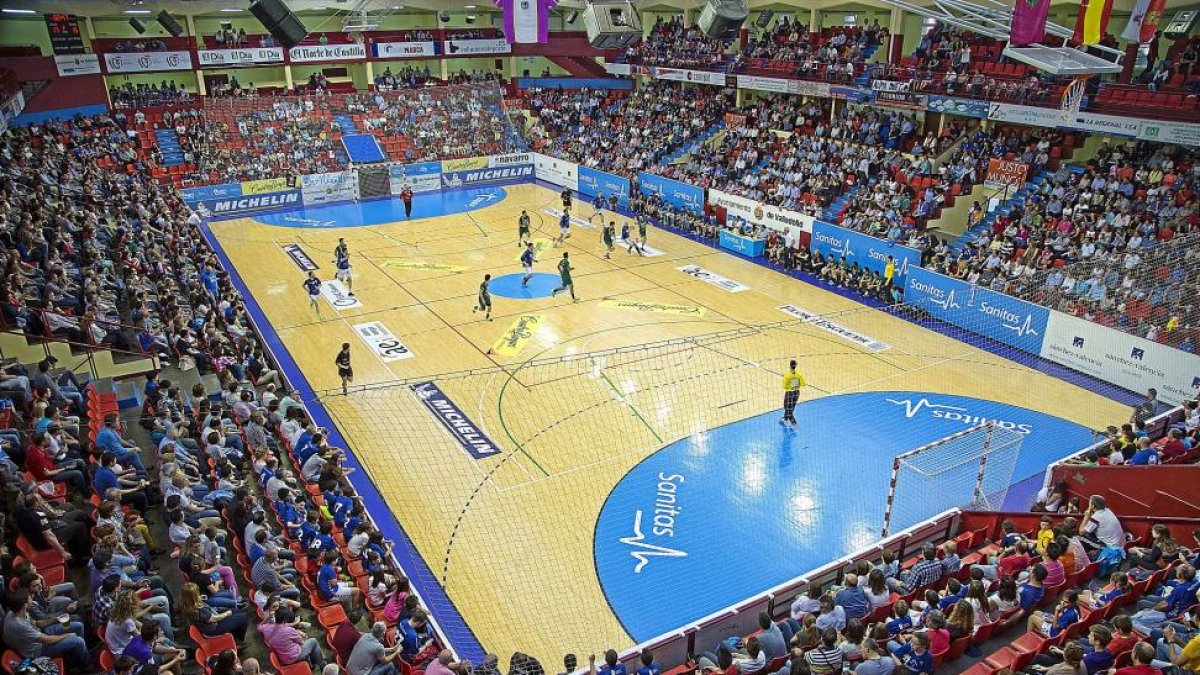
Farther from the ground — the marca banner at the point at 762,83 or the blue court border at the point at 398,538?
the marca banner at the point at 762,83

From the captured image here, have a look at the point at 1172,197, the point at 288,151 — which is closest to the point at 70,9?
the point at 288,151

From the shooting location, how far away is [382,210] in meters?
37.6

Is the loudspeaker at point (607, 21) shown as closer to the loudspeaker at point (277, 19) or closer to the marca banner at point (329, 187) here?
the loudspeaker at point (277, 19)

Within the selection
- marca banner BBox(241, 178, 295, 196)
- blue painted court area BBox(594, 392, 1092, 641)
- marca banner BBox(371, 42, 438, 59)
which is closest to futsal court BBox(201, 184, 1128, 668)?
blue painted court area BBox(594, 392, 1092, 641)

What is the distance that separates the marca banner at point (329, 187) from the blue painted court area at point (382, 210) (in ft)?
1.87

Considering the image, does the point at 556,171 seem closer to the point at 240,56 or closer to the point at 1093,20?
the point at 240,56

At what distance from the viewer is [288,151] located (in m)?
40.8

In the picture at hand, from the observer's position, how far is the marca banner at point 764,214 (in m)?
28.8

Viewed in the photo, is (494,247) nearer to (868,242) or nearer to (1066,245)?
(868,242)

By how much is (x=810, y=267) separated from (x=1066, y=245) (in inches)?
299

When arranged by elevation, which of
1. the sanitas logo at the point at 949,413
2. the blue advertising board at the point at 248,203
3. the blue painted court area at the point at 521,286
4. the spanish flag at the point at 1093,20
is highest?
the spanish flag at the point at 1093,20

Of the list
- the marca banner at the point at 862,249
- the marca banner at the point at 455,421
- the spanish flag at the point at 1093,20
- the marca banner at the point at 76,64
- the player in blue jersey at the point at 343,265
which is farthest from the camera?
the marca banner at the point at 76,64

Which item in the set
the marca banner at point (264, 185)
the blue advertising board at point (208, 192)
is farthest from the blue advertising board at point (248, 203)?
the marca banner at point (264, 185)

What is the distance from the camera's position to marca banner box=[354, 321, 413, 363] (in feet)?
67.9
